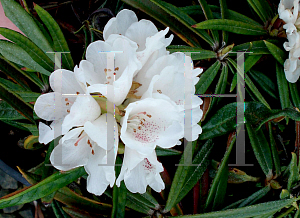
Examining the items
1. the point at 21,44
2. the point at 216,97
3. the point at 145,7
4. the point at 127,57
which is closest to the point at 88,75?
the point at 127,57

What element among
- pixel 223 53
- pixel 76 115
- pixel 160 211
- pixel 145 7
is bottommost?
pixel 160 211

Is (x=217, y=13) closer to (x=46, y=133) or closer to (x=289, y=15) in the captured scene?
(x=289, y=15)

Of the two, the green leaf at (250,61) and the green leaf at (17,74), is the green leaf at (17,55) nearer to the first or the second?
the green leaf at (17,74)

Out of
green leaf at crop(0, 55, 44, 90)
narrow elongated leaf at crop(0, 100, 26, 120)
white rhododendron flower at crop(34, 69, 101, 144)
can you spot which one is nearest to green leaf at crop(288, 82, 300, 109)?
white rhododendron flower at crop(34, 69, 101, 144)

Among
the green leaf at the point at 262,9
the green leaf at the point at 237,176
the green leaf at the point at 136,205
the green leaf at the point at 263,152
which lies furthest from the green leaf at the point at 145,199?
the green leaf at the point at 262,9

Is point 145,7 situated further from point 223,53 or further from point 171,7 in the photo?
point 223,53

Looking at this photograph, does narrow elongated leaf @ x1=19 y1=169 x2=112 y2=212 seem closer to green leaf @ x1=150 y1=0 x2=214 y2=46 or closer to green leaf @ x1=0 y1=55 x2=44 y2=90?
green leaf @ x1=0 y1=55 x2=44 y2=90
